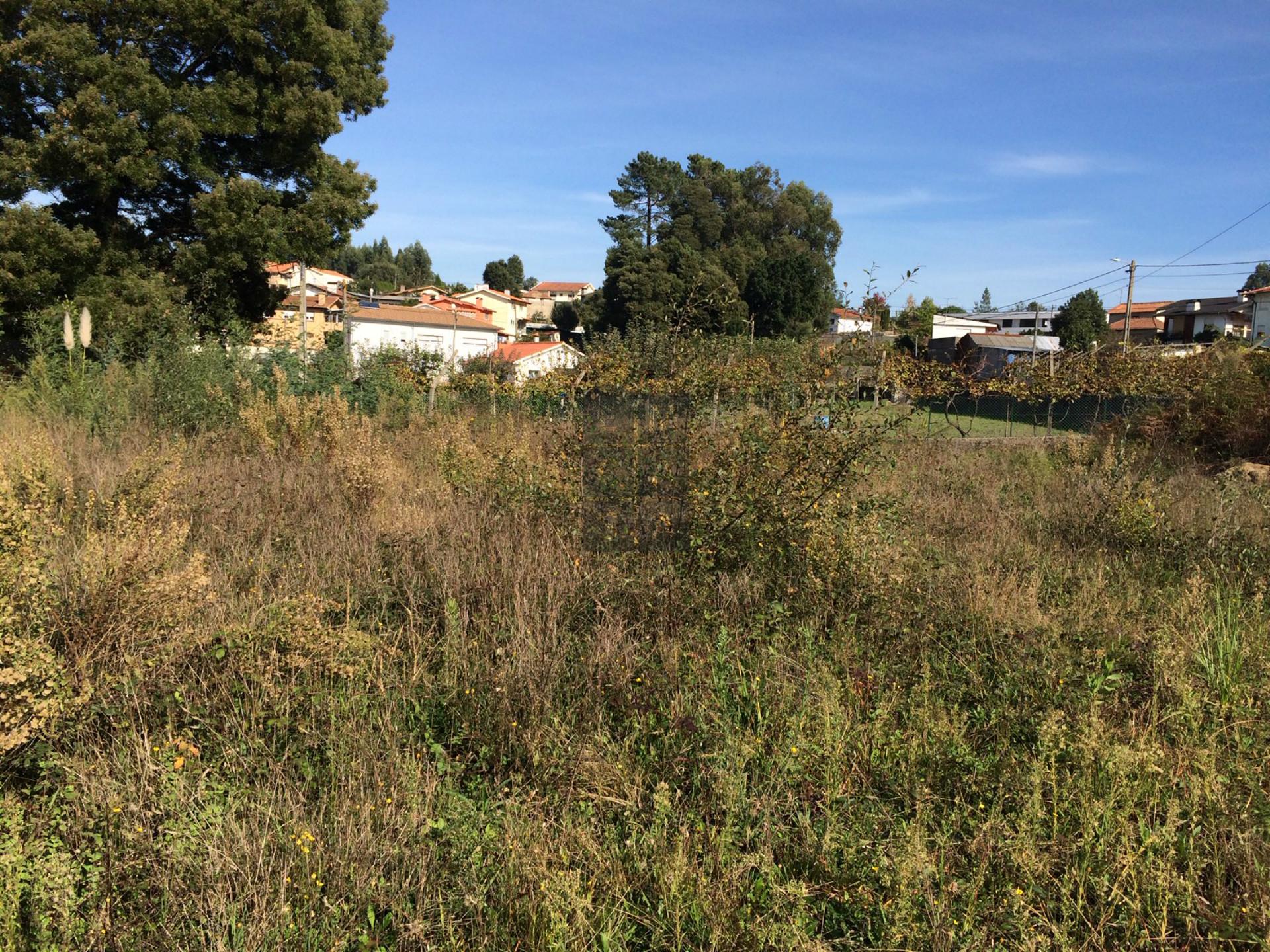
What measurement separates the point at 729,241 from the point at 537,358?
34160 mm

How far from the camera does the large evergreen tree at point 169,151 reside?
43.0 feet

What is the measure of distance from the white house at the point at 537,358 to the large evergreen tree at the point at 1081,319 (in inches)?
1274

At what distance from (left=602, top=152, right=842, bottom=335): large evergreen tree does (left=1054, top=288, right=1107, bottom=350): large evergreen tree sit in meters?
14.0

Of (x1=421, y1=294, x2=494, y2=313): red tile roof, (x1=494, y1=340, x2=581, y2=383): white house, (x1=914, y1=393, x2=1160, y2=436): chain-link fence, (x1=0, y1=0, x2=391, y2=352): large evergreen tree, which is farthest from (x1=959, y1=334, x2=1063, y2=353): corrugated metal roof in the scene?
(x1=421, y1=294, x2=494, y2=313): red tile roof

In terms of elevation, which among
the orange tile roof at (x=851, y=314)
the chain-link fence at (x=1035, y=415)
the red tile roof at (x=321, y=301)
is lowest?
the chain-link fence at (x=1035, y=415)

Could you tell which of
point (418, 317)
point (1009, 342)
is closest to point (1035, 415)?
point (1009, 342)

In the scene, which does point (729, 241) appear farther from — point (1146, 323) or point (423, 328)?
point (1146, 323)

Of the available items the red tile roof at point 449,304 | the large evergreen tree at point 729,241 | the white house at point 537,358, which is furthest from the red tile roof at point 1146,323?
the white house at point 537,358

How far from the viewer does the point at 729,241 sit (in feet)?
191

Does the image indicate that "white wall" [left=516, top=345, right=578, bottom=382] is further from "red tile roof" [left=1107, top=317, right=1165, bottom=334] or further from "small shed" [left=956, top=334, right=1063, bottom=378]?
"red tile roof" [left=1107, top=317, right=1165, bottom=334]

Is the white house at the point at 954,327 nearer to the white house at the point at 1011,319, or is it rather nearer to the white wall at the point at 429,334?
the white house at the point at 1011,319

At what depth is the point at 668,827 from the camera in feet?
8.66

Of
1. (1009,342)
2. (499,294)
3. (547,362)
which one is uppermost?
(499,294)

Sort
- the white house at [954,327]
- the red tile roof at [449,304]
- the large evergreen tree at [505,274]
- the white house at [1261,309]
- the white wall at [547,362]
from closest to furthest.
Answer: the white wall at [547,362] → the white house at [1261,309] → the red tile roof at [449,304] → the white house at [954,327] → the large evergreen tree at [505,274]
